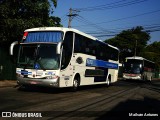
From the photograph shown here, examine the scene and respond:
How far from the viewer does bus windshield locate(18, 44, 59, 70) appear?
48.3 ft

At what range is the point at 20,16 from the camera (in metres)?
21.1

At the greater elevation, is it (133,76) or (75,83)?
(133,76)

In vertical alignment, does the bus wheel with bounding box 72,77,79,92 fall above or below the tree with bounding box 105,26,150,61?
below

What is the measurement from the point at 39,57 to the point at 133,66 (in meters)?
26.1

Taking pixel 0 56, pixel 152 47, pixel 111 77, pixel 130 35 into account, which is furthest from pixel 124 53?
pixel 0 56

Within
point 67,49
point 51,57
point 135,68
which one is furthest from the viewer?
point 135,68

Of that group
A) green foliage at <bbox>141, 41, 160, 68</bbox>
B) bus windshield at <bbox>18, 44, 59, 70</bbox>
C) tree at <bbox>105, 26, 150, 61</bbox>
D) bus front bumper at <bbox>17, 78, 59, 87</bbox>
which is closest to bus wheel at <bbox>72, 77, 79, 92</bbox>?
bus front bumper at <bbox>17, 78, 59, 87</bbox>

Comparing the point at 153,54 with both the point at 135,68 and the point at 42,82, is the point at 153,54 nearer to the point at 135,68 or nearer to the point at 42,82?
the point at 135,68

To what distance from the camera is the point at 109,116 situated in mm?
9430

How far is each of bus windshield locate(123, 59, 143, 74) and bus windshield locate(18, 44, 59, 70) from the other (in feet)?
84.4

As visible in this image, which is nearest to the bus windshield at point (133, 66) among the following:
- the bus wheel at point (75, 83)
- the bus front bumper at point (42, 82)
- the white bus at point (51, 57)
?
the white bus at point (51, 57)

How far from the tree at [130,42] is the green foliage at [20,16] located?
6161cm

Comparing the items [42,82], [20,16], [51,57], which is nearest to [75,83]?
[42,82]

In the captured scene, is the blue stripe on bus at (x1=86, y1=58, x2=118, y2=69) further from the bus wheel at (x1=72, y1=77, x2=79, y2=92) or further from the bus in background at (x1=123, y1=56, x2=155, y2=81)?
the bus in background at (x1=123, y1=56, x2=155, y2=81)
